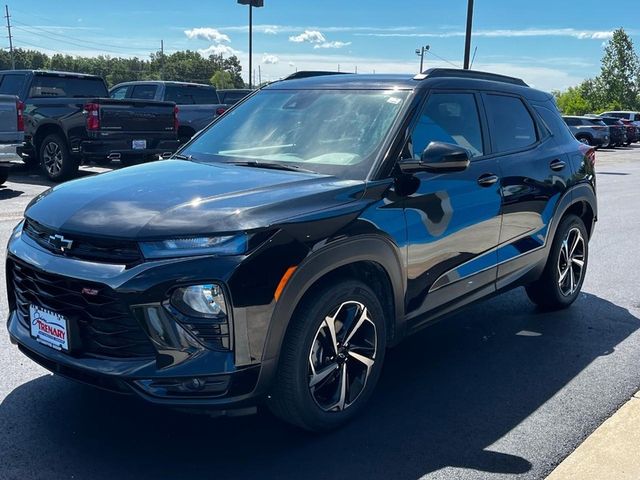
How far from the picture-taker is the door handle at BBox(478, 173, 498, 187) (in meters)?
4.37

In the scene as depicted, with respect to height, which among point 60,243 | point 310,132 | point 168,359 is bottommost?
point 168,359

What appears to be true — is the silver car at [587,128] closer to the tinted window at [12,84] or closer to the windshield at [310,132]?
the tinted window at [12,84]

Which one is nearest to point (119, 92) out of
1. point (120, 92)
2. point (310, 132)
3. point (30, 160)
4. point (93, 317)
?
point (120, 92)

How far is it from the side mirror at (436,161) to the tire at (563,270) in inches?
82.5

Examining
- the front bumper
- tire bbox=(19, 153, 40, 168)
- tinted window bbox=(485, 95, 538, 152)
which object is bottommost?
tire bbox=(19, 153, 40, 168)

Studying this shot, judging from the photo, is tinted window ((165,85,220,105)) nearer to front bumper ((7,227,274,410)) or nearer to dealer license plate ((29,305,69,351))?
dealer license plate ((29,305,69,351))

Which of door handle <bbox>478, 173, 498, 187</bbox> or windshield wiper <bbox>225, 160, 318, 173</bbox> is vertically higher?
windshield wiper <bbox>225, 160, 318, 173</bbox>

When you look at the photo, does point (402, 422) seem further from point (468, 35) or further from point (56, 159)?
point (468, 35)

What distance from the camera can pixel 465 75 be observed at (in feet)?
15.5

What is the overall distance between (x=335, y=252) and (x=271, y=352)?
1.89ft

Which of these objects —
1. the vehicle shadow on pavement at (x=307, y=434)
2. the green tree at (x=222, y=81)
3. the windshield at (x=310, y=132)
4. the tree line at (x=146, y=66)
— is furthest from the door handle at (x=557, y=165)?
the tree line at (x=146, y=66)

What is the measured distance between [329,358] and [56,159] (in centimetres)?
1101

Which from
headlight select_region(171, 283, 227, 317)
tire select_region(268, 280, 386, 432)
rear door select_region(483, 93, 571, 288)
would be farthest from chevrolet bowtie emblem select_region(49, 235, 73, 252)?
rear door select_region(483, 93, 571, 288)

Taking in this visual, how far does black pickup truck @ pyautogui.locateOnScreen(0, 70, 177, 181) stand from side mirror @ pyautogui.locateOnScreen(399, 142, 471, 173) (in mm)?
9543
